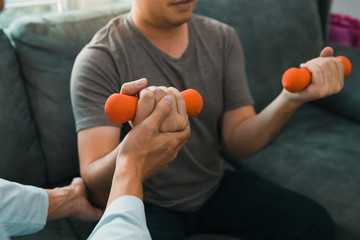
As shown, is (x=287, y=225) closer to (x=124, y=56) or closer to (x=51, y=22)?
(x=124, y=56)

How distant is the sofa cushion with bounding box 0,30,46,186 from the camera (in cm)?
110

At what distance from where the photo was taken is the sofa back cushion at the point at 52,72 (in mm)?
1145

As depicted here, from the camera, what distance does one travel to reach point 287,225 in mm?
1088

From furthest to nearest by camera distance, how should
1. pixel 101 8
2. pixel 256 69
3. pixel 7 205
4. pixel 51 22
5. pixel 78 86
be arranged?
pixel 256 69 < pixel 101 8 < pixel 51 22 < pixel 78 86 < pixel 7 205

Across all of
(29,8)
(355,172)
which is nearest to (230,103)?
(355,172)

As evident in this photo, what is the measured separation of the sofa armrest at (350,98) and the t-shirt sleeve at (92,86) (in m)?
1.06

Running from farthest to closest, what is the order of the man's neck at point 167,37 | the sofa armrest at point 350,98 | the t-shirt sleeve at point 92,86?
1. the sofa armrest at point 350,98
2. the man's neck at point 167,37
3. the t-shirt sleeve at point 92,86

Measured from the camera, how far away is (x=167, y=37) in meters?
1.08

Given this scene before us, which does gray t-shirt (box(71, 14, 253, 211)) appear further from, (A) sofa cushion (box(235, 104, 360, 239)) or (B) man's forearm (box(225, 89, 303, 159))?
(A) sofa cushion (box(235, 104, 360, 239))

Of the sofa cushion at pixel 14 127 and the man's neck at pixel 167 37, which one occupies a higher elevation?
the man's neck at pixel 167 37

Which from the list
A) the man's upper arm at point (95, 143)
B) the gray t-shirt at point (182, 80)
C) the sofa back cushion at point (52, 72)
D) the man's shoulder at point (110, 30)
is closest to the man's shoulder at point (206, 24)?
the gray t-shirt at point (182, 80)

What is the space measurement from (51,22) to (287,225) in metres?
0.88

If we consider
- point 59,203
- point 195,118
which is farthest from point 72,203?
point 195,118

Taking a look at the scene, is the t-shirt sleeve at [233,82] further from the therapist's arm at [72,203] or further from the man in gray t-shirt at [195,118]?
the therapist's arm at [72,203]
